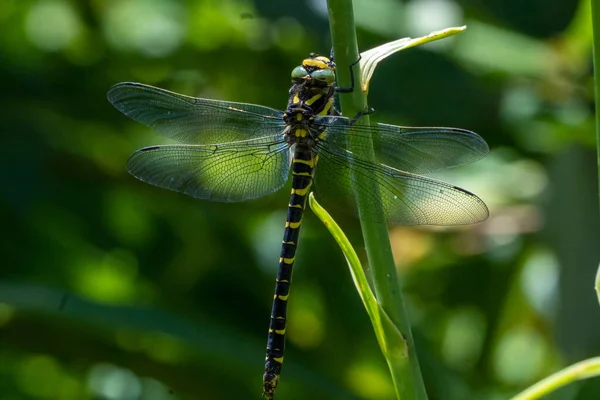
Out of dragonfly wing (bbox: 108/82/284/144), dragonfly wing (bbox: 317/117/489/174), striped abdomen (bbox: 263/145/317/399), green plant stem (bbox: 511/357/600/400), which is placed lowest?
green plant stem (bbox: 511/357/600/400)

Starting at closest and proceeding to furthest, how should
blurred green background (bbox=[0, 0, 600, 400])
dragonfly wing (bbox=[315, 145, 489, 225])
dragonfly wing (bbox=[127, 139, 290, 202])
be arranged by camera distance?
dragonfly wing (bbox=[315, 145, 489, 225]) → dragonfly wing (bbox=[127, 139, 290, 202]) → blurred green background (bbox=[0, 0, 600, 400])

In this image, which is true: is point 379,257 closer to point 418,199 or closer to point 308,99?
point 418,199

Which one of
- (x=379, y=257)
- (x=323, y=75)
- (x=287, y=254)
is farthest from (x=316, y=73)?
(x=379, y=257)

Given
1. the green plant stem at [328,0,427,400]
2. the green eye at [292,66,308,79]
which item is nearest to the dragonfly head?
the green eye at [292,66,308,79]

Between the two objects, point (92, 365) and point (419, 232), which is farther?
point (419, 232)

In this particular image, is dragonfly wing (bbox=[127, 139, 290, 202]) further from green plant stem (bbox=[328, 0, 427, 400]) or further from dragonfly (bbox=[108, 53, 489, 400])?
green plant stem (bbox=[328, 0, 427, 400])

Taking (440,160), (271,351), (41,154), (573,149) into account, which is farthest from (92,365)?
(573,149)

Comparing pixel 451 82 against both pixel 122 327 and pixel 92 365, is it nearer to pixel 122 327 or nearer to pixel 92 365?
pixel 122 327
